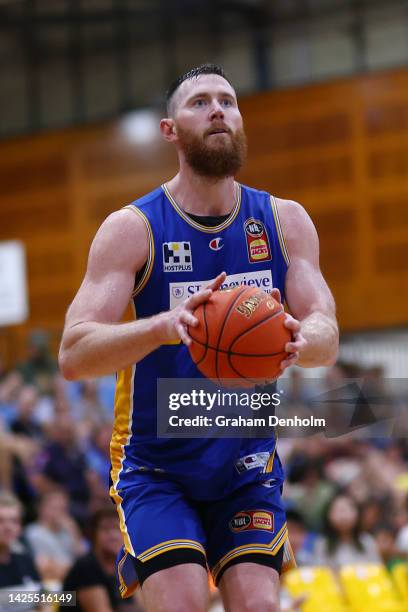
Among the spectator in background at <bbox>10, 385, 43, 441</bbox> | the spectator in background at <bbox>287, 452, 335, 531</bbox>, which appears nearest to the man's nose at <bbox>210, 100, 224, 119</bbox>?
the spectator in background at <bbox>287, 452, 335, 531</bbox>

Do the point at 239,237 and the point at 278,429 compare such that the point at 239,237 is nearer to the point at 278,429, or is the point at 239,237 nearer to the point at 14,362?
the point at 278,429

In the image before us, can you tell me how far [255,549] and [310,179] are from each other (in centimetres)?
1501

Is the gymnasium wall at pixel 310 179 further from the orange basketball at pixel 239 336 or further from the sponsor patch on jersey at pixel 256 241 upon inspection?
the orange basketball at pixel 239 336

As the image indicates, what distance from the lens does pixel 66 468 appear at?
10242mm

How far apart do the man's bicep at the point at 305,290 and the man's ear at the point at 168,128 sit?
2.40 ft

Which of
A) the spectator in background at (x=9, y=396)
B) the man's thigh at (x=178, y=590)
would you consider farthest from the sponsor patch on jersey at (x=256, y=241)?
the spectator in background at (x=9, y=396)

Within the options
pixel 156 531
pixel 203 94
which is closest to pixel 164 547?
pixel 156 531

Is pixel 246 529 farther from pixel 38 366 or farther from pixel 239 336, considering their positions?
pixel 38 366

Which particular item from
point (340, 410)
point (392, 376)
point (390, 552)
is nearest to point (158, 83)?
point (392, 376)

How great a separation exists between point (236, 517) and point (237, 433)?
0.33 m

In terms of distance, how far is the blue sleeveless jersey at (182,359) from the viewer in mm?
4102

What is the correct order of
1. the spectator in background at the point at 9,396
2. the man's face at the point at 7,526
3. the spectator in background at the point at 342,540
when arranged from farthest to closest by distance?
1. the spectator in background at the point at 9,396
2. the spectator in background at the point at 342,540
3. the man's face at the point at 7,526

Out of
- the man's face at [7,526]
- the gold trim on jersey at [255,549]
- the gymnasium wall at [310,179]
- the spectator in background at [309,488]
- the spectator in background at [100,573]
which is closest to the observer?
the gold trim on jersey at [255,549]

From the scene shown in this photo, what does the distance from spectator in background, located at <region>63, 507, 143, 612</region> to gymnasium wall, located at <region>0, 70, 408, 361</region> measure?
1169 centimetres
